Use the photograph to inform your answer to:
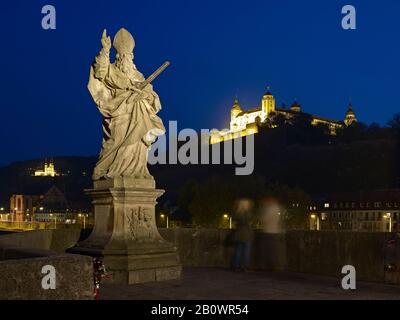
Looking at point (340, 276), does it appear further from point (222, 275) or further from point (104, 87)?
point (104, 87)

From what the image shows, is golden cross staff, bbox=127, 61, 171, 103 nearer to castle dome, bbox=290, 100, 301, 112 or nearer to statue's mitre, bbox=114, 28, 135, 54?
statue's mitre, bbox=114, 28, 135, 54

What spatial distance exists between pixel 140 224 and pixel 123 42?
3223mm

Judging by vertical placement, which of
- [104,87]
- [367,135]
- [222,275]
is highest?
[367,135]

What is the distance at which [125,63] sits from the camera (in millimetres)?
10055

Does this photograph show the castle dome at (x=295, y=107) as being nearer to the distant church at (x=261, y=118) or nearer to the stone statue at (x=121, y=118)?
the distant church at (x=261, y=118)

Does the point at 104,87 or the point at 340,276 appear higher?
the point at 104,87

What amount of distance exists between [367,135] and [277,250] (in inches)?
6088

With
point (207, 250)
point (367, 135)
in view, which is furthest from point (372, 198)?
point (207, 250)

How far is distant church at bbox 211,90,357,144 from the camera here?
6240 inches

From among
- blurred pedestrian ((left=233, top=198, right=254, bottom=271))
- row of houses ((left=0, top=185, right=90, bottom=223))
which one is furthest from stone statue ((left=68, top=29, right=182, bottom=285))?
row of houses ((left=0, top=185, right=90, bottom=223))

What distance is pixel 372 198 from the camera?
97.7m

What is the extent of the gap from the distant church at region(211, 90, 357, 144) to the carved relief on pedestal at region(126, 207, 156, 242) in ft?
465

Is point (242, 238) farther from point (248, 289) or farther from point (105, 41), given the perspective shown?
point (105, 41)

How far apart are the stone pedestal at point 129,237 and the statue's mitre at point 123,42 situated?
234cm
